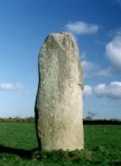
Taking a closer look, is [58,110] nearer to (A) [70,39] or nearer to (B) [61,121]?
(B) [61,121]

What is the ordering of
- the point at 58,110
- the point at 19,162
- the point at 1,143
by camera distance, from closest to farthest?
the point at 19,162 < the point at 58,110 < the point at 1,143

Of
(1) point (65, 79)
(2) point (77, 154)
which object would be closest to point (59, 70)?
(1) point (65, 79)

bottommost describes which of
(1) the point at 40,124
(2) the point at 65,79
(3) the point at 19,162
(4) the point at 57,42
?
(3) the point at 19,162

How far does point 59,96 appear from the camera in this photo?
19.2 m

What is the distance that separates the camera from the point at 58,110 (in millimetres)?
19156

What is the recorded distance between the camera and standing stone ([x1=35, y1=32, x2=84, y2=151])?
63.0 feet

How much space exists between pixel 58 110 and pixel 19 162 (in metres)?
2.54

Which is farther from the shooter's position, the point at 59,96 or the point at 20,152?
the point at 20,152

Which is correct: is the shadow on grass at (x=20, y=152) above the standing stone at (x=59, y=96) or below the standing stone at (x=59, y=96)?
below

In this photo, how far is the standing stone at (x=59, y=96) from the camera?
63.0 feet

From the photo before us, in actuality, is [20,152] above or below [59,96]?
below

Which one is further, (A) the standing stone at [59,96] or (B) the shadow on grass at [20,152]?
(B) the shadow on grass at [20,152]

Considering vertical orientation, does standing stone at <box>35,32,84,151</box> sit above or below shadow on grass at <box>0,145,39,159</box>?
above

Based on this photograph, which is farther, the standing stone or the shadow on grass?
the shadow on grass
